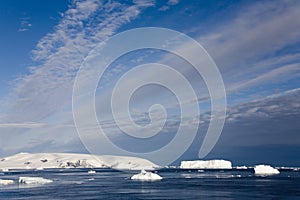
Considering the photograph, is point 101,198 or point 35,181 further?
point 35,181

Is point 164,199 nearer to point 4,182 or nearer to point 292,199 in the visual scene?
point 292,199

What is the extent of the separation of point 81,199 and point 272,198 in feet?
103

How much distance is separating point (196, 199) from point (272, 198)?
12.4 metres

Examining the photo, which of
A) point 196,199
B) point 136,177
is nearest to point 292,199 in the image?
point 196,199

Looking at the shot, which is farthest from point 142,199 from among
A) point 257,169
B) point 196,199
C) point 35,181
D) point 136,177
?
point 257,169

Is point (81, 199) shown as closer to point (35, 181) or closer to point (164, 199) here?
point (164, 199)

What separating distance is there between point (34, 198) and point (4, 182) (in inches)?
1959

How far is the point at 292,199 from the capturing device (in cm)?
5691

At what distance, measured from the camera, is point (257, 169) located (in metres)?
172

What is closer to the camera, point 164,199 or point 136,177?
point 164,199

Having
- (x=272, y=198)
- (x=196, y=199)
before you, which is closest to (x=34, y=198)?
(x=196, y=199)

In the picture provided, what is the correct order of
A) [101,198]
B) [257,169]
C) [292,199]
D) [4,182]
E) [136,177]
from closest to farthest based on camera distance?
[292,199] → [101,198] → [4,182] → [136,177] → [257,169]

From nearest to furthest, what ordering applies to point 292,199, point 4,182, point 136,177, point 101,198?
point 292,199 → point 101,198 → point 4,182 → point 136,177

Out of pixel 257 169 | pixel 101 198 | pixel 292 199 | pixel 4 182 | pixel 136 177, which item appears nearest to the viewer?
pixel 292 199
